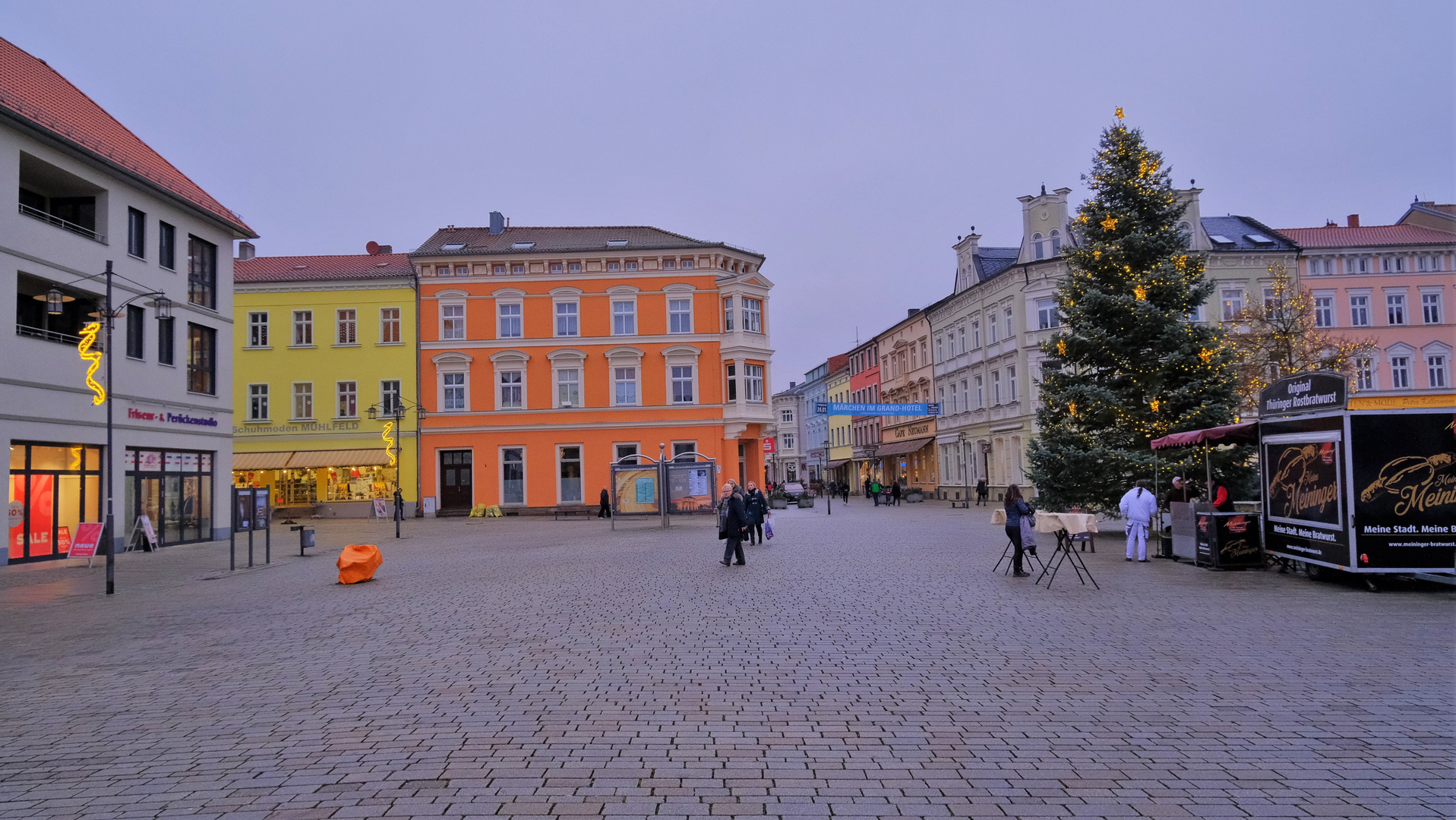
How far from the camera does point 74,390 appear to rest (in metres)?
22.6

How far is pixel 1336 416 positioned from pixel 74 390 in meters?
27.1

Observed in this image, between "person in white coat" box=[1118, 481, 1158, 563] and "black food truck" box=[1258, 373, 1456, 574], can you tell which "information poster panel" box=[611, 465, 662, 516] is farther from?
"black food truck" box=[1258, 373, 1456, 574]

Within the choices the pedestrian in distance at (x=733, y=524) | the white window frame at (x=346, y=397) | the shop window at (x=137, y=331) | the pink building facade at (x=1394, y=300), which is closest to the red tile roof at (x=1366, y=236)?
the pink building facade at (x=1394, y=300)

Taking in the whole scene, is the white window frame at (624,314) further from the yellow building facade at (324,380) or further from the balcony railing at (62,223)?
the balcony railing at (62,223)

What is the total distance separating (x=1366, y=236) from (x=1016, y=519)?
48.7 m

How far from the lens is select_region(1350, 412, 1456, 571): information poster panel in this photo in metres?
12.6

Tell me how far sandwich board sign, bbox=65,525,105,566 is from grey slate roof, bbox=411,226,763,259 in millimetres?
25648

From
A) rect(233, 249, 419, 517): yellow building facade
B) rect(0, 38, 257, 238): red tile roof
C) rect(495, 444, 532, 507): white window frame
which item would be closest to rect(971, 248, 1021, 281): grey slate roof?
rect(495, 444, 532, 507): white window frame

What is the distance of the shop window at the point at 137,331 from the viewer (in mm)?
25000

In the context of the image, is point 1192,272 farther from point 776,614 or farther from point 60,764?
point 60,764

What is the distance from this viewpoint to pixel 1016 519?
47.8ft

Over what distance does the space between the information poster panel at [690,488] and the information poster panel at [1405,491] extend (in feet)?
68.0

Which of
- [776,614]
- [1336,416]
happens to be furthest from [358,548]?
[1336,416]

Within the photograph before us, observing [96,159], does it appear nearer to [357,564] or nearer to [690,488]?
[357,564]
